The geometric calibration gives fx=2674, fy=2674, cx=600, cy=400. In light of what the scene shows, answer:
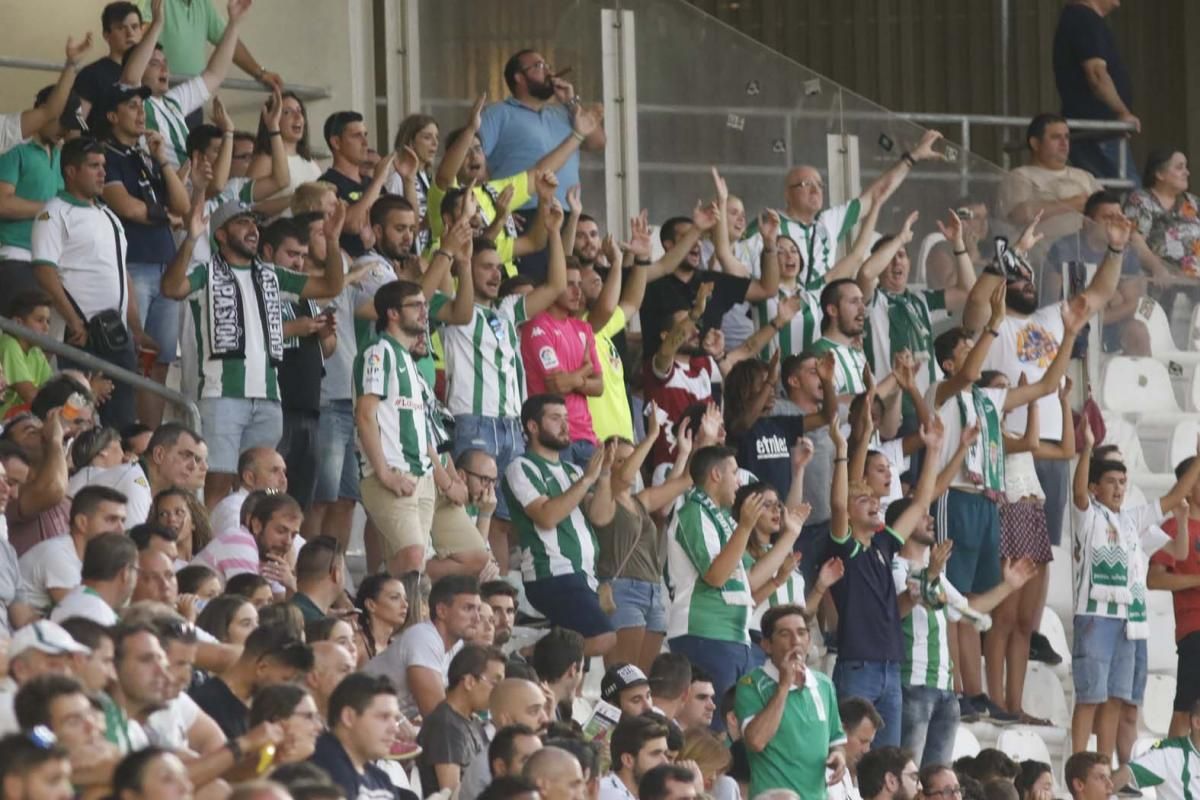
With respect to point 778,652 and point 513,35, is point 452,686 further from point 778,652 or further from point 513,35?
point 513,35

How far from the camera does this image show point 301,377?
1048 cm

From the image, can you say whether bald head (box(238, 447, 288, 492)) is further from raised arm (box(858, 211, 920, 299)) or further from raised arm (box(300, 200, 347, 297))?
raised arm (box(858, 211, 920, 299))

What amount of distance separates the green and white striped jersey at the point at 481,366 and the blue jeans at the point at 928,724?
2051 millimetres

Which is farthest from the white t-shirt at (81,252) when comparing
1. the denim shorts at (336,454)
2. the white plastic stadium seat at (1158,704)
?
the white plastic stadium seat at (1158,704)

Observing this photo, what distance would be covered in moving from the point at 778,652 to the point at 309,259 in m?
2.59

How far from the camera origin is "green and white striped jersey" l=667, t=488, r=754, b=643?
10.4 meters

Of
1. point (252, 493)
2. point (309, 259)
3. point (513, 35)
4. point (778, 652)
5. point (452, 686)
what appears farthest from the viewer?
point (513, 35)

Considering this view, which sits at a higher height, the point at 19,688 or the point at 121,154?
the point at 121,154

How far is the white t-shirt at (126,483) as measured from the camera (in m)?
8.80

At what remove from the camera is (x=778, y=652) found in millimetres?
9836

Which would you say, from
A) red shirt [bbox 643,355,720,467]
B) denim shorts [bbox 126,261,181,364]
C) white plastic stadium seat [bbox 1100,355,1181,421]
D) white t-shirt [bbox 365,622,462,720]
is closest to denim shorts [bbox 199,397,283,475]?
denim shorts [bbox 126,261,181,364]

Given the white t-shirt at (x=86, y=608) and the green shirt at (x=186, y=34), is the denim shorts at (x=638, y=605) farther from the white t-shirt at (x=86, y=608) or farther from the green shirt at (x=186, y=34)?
the green shirt at (x=186, y=34)

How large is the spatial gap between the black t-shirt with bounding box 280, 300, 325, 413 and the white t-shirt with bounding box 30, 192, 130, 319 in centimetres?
69

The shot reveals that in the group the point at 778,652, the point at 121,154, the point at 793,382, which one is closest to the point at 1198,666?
the point at 793,382
